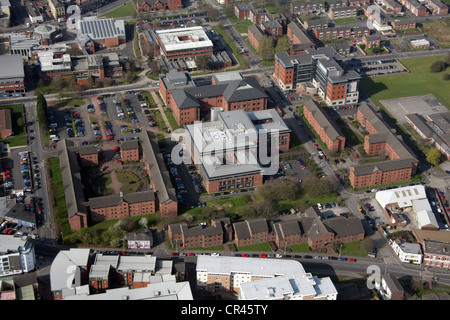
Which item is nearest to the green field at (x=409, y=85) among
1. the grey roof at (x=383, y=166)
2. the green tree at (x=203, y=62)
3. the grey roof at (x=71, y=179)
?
the grey roof at (x=383, y=166)

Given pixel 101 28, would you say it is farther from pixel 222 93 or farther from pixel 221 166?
pixel 221 166

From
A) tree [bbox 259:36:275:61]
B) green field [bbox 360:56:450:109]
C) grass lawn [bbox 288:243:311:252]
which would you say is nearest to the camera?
grass lawn [bbox 288:243:311:252]

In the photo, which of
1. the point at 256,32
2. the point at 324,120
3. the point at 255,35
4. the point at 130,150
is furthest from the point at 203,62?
the point at 130,150

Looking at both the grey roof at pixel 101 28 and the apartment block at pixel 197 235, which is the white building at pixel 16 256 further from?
the grey roof at pixel 101 28

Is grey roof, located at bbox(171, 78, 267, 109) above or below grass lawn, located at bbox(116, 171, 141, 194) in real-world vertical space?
above

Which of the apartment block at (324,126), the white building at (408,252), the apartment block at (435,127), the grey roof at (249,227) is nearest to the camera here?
the white building at (408,252)

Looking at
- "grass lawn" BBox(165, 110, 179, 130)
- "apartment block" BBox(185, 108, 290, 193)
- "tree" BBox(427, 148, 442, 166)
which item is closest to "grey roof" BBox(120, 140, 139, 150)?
"apartment block" BBox(185, 108, 290, 193)

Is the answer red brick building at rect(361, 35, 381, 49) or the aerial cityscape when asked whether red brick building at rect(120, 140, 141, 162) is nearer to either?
the aerial cityscape
